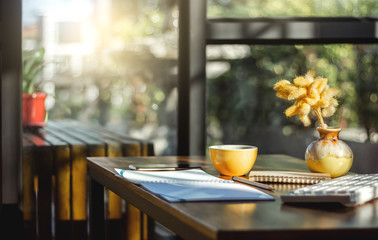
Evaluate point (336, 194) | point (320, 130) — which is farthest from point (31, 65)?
point (336, 194)

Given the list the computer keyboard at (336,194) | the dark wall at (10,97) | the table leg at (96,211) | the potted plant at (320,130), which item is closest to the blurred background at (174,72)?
the dark wall at (10,97)

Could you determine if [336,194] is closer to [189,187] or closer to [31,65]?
[189,187]

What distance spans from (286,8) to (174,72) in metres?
0.60

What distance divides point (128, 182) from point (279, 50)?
4.91 ft

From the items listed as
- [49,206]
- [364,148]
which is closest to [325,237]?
[364,148]

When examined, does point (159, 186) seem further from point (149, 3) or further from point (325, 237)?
point (149, 3)

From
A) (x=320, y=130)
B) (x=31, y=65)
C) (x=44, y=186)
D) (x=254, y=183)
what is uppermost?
(x=31, y=65)

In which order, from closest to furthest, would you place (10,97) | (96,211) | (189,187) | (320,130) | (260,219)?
(260,219) < (189,187) < (320,130) < (96,211) < (10,97)

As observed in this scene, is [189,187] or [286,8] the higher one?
[286,8]

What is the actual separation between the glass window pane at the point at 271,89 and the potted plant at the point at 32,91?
0.77 m

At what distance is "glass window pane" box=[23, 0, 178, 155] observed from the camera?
2.50m

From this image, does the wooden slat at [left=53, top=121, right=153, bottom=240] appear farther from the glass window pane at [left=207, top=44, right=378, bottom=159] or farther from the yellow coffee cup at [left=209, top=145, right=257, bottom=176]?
the yellow coffee cup at [left=209, top=145, right=257, bottom=176]

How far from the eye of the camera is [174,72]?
2600 millimetres

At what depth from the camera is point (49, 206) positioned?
7.72 feet
